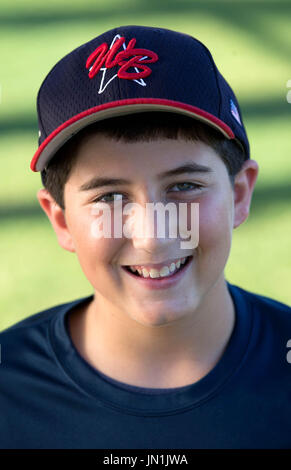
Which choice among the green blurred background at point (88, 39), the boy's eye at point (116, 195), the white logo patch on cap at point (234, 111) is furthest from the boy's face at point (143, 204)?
the green blurred background at point (88, 39)

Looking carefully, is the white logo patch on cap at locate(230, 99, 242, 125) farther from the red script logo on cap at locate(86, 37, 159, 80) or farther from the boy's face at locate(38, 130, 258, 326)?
the red script logo on cap at locate(86, 37, 159, 80)

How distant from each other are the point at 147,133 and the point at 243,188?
32cm

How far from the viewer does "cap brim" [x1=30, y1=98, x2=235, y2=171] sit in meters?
1.24

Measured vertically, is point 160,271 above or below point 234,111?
below

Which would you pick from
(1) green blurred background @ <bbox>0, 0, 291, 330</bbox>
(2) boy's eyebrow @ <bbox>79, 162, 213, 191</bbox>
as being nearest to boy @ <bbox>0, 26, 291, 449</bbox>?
(2) boy's eyebrow @ <bbox>79, 162, 213, 191</bbox>

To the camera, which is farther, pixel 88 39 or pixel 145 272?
pixel 88 39

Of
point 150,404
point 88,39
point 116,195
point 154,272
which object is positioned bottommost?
point 150,404

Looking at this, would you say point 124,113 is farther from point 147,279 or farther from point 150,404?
point 150,404

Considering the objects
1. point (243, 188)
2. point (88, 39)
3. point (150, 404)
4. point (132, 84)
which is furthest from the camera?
point (88, 39)

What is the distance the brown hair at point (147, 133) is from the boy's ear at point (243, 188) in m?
0.07

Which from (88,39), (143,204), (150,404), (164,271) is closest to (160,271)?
(164,271)

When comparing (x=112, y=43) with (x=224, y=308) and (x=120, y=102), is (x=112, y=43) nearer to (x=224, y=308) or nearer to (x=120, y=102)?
(x=120, y=102)

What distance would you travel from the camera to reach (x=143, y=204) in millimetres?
1286
